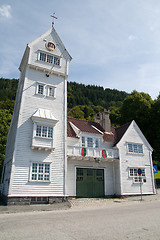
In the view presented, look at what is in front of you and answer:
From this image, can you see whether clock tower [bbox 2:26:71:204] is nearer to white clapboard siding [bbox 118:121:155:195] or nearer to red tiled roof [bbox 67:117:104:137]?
red tiled roof [bbox 67:117:104:137]

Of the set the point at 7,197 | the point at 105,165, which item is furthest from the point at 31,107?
the point at 105,165

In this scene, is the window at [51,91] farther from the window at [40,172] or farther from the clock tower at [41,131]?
the window at [40,172]

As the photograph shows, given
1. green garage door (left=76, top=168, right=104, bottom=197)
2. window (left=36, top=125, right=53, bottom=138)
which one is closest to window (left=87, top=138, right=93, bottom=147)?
green garage door (left=76, top=168, right=104, bottom=197)

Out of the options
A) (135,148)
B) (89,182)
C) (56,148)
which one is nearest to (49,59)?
(56,148)

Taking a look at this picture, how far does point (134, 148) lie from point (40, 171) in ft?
42.2

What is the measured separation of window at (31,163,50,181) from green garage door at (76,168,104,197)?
442 cm

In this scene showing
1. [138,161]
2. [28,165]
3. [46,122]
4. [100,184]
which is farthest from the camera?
[138,161]

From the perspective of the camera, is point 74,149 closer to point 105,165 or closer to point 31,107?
point 105,165

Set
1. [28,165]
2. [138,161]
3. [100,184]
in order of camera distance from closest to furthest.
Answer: [28,165] → [100,184] → [138,161]

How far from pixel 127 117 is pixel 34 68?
2235 cm

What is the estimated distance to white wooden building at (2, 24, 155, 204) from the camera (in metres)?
17.3

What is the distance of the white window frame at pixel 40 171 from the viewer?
1723 centimetres

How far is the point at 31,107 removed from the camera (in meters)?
19.6

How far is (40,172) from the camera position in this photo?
1773 cm
